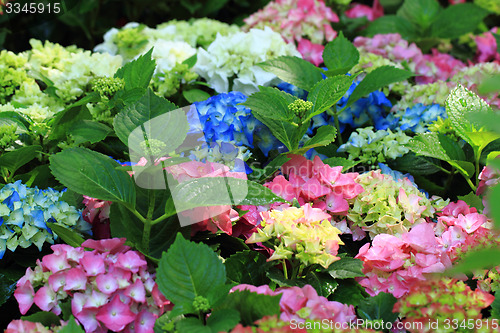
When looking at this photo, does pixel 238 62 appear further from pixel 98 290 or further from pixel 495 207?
pixel 495 207

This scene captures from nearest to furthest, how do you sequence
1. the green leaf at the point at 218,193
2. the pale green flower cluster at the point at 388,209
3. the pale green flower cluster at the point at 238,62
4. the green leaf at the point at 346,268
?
the green leaf at the point at 218,193 → the green leaf at the point at 346,268 → the pale green flower cluster at the point at 388,209 → the pale green flower cluster at the point at 238,62

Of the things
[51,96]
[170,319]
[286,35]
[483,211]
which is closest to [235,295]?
[170,319]

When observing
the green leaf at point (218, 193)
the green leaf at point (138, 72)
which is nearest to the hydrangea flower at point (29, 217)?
the green leaf at point (218, 193)

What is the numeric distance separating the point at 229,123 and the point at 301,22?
0.90 meters

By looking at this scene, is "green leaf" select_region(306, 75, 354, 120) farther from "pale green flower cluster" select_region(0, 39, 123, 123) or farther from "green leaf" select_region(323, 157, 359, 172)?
"pale green flower cluster" select_region(0, 39, 123, 123)

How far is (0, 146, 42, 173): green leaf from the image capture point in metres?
1.28

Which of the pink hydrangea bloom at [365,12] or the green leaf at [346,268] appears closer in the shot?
the green leaf at [346,268]

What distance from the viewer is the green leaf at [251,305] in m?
0.90

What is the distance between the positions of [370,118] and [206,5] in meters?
1.45

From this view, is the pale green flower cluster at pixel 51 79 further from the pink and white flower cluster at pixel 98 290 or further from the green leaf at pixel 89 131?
the pink and white flower cluster at pixel 98 290

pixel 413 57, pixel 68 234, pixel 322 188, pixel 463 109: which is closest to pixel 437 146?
pixel 463 109

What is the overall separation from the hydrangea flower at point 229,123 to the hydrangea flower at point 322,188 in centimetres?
17

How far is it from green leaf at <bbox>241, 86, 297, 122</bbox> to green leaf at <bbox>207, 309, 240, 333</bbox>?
0.55 metres

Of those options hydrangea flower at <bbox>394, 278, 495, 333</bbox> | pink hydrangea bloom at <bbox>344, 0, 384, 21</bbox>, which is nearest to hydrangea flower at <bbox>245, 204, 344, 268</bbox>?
hydrangea flower at <bbox>394, 278, 495, 333</bbox>
